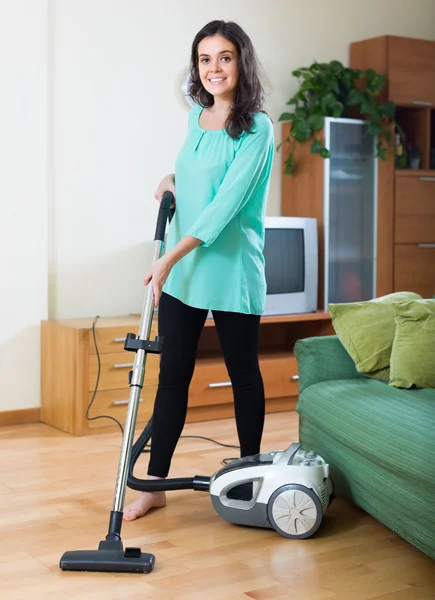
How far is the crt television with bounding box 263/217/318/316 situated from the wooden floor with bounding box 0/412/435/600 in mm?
1354

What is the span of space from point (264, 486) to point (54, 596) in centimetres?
67

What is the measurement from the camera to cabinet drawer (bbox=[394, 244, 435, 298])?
16.4 feet

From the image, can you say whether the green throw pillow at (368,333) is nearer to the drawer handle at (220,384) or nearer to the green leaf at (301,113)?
the drawer handle at (220,384)

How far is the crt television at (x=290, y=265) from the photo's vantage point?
14.7 feet

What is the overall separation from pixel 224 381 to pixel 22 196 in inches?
49.3

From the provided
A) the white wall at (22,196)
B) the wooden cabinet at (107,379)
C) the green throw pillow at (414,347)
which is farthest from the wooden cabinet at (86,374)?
the green throw pillow at (414,347)

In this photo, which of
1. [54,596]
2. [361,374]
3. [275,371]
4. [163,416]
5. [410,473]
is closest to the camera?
[54,596]

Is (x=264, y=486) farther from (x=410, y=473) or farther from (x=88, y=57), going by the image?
(x=88, y=57)

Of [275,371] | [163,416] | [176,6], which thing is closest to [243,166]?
[163,416]

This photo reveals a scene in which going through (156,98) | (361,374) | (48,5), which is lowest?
(361,374)

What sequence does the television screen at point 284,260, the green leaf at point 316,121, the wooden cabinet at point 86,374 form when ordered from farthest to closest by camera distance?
1. the green leaf at point 316,121
2. the television screen at point 284,260
3. the wooden cabinet at point 86,374

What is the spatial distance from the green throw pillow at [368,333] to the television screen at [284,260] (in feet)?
4.59

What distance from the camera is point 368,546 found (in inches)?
98.7

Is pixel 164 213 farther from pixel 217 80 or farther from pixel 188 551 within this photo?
pixel 188 551
